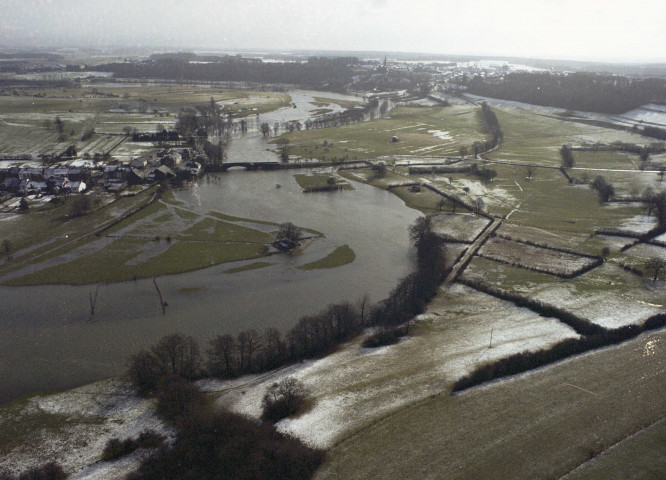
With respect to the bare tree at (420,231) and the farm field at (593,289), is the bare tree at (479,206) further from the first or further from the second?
the farm field at (593,289)

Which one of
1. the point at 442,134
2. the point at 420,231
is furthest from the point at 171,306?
the point at 442,134

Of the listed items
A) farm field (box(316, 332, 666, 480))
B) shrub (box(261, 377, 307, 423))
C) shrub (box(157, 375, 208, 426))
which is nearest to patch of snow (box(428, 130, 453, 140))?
farm field (box(316, 332, 666, 480))

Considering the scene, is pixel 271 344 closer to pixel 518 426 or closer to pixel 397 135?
pixel 518 426

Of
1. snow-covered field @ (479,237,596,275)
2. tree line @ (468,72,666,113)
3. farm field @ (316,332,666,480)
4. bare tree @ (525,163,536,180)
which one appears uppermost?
tree line @ (468,72,666,113)

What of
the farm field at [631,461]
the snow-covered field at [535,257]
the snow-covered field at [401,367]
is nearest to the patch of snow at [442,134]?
the snow-covered field at [535,257]

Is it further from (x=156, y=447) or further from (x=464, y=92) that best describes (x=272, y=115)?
(x=156, y=447)

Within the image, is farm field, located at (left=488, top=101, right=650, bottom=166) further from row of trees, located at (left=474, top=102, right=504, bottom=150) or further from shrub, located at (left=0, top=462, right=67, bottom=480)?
shrub, located at (left=0, top=462, right=67, bottom=480)
